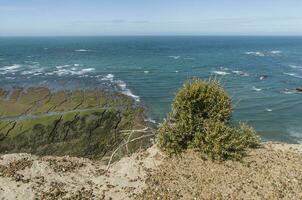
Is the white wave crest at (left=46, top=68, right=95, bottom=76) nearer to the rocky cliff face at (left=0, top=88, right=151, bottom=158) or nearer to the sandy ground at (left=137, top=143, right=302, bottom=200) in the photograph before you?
the rocky cliff face at (left=0, top=88, right=151, bottom=158)

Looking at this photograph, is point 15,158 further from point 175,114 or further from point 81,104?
point 81,104

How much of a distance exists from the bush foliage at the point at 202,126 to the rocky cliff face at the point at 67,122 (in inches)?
581

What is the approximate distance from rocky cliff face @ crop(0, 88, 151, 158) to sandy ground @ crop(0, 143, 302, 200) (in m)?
15.0

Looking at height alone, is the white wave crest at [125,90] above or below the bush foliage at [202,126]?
below

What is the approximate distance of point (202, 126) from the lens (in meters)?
21.8

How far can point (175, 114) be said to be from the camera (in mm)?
22719

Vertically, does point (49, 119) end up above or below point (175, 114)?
below

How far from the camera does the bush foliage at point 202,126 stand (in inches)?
818

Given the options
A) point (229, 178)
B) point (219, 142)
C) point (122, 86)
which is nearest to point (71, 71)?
point (122, 86)

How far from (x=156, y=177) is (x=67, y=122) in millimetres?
25564

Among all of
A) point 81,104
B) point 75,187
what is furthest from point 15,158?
point 81,104

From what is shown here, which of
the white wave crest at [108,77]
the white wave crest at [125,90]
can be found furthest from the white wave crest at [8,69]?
the white wave crest at [125,90]

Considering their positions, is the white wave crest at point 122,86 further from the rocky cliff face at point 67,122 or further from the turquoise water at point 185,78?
the rocky cliff face at point 67,122

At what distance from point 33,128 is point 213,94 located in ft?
83.5
